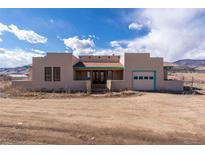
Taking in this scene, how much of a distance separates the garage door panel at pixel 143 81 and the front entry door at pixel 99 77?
4.70 meters

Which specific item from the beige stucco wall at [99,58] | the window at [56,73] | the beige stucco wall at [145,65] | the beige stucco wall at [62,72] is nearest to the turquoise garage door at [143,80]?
the beige stucco wall at [145,65]

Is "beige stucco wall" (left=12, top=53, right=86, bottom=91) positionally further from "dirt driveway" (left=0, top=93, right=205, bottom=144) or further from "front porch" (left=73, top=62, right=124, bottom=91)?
"dirt driveway" (left=0, top=93, right=205, bottom=144)

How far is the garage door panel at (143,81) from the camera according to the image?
23250mm

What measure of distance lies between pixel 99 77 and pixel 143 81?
6009 millimetres

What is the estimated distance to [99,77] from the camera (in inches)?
1041

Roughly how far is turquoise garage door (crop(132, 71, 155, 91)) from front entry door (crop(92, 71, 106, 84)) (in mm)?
4690

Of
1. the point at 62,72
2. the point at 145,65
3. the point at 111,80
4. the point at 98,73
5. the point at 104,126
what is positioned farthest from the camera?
the point at 98,73

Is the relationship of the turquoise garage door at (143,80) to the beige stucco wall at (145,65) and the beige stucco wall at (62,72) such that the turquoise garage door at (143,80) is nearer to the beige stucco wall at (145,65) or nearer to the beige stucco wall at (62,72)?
the beige stucco wall at (145,65)

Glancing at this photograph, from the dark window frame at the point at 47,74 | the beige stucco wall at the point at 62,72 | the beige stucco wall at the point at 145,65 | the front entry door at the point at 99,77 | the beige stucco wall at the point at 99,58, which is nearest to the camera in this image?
the beige stucco wall at the point at 62,72

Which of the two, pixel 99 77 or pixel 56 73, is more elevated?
pixel 56 73

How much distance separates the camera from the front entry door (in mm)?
26328

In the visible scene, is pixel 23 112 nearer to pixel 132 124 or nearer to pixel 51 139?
pixel 51 139

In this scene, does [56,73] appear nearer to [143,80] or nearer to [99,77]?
[99,77]

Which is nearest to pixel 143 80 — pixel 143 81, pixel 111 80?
pixel 143 81
